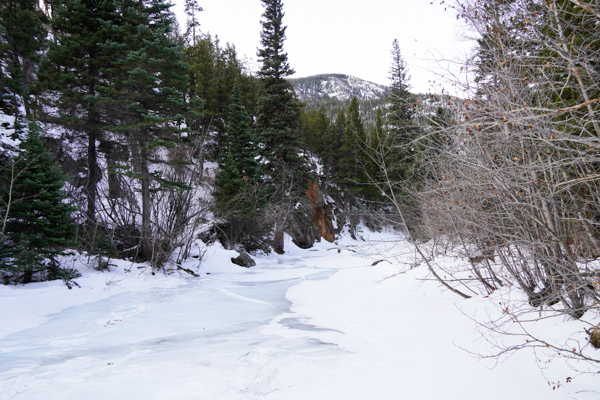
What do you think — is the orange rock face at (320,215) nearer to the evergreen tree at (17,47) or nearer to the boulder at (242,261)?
the boulder at (242,261)

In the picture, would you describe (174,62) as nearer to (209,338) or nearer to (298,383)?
(209,338)

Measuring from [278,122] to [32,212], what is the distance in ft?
48.0

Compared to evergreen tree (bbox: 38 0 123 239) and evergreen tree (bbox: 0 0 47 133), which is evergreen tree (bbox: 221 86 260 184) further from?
evergreen tree (bbox: 0 0 47 133)

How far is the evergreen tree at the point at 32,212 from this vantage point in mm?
7781

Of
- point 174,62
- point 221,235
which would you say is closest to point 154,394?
point 174,62

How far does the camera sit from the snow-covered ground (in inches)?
132

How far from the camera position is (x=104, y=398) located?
3232 mm

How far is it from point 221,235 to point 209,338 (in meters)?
13.2

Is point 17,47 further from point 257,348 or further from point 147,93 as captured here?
point 257,348

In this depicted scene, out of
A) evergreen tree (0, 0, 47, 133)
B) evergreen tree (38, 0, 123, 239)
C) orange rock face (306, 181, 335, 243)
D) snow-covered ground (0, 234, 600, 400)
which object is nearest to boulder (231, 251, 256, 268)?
evergreen tree (38, 0, 123, 239)

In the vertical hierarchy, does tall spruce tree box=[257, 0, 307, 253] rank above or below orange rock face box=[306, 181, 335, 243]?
above

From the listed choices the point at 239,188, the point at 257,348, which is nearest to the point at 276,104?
the point at 239,188

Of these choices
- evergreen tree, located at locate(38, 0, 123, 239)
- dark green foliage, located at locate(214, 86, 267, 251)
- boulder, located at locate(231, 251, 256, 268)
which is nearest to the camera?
evergreen tree, located at locate(38, 0, 123, 239)

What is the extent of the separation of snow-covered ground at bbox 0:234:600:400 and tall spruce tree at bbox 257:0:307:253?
12.4 m
